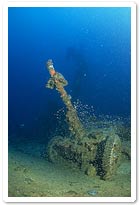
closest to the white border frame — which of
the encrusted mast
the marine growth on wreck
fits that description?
the marine growth on wreck

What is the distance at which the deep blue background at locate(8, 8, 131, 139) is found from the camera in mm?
3262

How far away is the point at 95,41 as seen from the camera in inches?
160

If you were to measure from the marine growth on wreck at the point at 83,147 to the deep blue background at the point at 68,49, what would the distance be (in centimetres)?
28

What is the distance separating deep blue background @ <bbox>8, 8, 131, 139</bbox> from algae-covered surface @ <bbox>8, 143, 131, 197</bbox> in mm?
490

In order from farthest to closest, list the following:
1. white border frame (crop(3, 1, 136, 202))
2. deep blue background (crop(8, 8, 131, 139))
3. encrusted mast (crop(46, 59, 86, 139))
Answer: encrusted mast (crop(46, 59, 86, 139))
deep blue background (crop(8, 8, 131, 139))
white border frame (crop(3, 1, 136, 202))

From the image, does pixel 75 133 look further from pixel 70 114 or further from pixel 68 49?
pixel 68 49

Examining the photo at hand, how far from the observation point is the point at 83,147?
3535 millimetres

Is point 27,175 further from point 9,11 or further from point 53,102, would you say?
point 53,102

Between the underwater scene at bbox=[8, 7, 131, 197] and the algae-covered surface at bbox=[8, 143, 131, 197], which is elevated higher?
the underwater scene at bbox=[8, 7, 131, 197]

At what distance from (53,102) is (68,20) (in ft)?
6.86

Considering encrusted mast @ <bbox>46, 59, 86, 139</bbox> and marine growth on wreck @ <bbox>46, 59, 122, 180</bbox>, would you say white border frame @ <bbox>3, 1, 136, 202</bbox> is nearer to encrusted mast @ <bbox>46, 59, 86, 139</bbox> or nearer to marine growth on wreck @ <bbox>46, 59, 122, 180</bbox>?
marine growth on wreck @ <bbox>46, 59, 122, 180</bbox>

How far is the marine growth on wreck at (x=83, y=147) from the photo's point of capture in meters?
3.34
